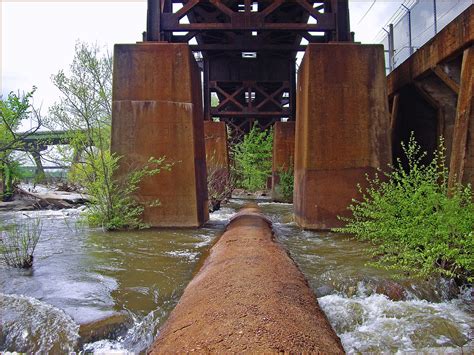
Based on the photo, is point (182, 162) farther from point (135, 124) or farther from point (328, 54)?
point (328, 54)

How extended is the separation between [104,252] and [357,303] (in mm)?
3108

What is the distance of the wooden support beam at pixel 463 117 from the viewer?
5.39 m

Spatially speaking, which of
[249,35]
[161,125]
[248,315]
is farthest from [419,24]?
[248,315]

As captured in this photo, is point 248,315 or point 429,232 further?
point 429,232

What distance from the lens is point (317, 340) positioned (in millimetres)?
2020

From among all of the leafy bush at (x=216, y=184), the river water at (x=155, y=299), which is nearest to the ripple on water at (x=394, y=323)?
the river water at (x=155, y=299)

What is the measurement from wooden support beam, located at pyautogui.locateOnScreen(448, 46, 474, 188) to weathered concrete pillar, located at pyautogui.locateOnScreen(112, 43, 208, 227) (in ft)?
13.2

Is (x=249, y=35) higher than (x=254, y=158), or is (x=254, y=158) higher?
(x=249, y=35)

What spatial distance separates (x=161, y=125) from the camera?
23.8 feet

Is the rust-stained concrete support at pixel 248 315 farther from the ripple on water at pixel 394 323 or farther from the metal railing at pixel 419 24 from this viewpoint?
the metal railing at pixel 419 24

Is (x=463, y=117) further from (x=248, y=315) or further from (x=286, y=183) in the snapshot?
(x=286, y=183)

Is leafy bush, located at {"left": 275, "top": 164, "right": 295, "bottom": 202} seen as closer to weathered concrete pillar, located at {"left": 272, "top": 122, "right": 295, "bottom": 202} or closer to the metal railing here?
weathered concrete pillar, located at {"left": 272, "top": 122, "right": 295, "bottom": 202}

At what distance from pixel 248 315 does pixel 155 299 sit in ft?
4.69

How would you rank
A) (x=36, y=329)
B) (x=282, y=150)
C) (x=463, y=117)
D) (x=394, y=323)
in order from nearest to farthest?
(x=36, y=329) → (x=394, y=323) → (x=463, y=117) → (x=282, y=150)
